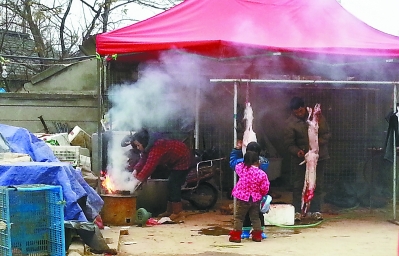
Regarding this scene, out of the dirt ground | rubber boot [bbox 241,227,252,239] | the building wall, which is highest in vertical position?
the building wall

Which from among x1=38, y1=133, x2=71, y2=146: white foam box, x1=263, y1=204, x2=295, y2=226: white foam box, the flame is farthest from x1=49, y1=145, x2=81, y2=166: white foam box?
x1=263, y1=204, x2=295, y2=226: white foam box

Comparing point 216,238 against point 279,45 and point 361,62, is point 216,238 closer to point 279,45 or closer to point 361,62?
point 279,45

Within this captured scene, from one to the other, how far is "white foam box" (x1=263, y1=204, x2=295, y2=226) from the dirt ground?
115 millimetres

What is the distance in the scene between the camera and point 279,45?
8859 mm

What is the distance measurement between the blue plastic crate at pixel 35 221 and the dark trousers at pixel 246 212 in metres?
2.67

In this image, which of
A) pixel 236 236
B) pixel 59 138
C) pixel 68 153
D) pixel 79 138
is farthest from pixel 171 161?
pixel 79 138

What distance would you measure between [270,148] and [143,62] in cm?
349

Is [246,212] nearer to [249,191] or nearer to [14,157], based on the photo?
[249,191]

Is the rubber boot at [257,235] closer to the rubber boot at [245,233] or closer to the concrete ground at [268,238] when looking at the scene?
the concrete ground at [268,238]

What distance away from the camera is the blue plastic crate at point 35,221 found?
596cm

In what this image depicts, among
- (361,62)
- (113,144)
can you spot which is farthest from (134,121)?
(361,62)

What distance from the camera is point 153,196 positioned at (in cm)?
988

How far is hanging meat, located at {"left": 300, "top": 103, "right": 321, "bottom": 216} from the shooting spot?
9.52 metres

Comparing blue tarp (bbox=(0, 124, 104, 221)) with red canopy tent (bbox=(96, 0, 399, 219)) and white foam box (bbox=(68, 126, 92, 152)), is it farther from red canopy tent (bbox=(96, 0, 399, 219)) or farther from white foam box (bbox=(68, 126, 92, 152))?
white foam box (bbox=(68, 126, 92, 152))
